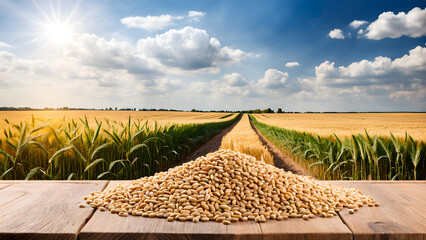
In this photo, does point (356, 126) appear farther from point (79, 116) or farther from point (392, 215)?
point (392, 215)

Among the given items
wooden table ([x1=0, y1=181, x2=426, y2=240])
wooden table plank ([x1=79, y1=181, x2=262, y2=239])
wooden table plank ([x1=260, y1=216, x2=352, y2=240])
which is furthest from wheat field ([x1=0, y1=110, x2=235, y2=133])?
wooden table plank ([x1=260, y1=216, x2=352, y2=240])

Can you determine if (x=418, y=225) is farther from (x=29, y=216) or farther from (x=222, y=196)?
(x=29, y=216)

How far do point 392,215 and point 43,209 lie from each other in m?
2.64

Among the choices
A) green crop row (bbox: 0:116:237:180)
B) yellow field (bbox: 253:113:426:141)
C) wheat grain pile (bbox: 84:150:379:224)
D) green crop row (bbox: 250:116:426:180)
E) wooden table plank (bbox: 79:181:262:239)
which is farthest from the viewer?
yellow field (bbox: 253:113:426:141)

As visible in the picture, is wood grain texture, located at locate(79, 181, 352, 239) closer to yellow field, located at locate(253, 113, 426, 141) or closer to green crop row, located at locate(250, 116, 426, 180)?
green crop row, located at locate(250, 116, 426, 180)

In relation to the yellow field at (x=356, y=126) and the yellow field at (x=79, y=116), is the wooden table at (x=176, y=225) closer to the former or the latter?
the yellow field at (x=79, y=116)

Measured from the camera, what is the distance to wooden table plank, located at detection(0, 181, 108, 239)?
1.70 meters

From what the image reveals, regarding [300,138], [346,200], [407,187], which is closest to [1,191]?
[346,200]

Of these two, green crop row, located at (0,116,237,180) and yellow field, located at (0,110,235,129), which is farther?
yellow field, located at (0,110,235,129)

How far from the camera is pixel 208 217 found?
1934mm

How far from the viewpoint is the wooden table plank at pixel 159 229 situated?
5.44 ft

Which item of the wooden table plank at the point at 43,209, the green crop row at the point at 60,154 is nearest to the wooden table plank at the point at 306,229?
the wooden table plank at the point at 43,209

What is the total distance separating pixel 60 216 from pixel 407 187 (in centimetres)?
320

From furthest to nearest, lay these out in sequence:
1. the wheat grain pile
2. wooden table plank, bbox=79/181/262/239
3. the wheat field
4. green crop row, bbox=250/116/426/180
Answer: green crop row, bbox=250/116/426/180 → the wheat field → the wheat grain pile → wooden table plank, bbox=79/181/262/239
